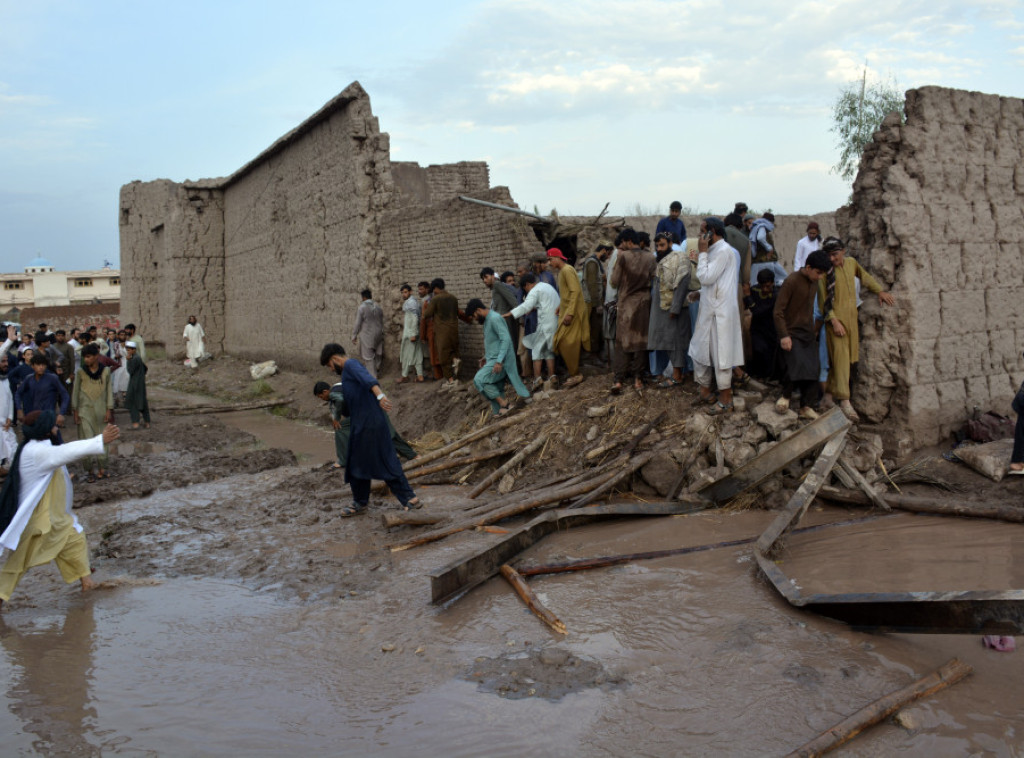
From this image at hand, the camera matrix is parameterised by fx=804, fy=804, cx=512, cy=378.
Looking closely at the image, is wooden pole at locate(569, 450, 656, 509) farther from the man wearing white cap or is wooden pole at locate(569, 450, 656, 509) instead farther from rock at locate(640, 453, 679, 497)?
the man wearing white cap

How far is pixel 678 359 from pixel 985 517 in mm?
2907

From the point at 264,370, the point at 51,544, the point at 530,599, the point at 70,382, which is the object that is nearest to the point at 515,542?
the point at 530,599

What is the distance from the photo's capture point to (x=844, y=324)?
269 inches

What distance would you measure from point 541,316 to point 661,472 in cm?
311

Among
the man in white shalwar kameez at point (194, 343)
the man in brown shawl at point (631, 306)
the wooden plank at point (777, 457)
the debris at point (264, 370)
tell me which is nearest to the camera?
the wooden plank at point (777, 457)

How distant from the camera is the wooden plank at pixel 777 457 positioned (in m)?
5.93

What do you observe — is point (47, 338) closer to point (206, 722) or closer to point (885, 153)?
point (206, 722)

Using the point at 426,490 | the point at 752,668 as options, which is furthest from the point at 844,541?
the point at 426,490

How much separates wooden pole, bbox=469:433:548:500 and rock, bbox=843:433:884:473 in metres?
2.66

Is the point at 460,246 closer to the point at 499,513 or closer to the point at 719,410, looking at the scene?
the point at 719,410

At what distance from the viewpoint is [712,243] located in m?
6.91

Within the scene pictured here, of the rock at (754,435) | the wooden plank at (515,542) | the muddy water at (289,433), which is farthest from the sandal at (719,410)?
the muddy water at (289,433)

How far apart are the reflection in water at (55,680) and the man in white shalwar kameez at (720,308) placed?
502 cm

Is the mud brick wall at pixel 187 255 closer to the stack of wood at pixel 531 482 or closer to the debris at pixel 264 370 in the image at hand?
the debris at pixel 264 370
